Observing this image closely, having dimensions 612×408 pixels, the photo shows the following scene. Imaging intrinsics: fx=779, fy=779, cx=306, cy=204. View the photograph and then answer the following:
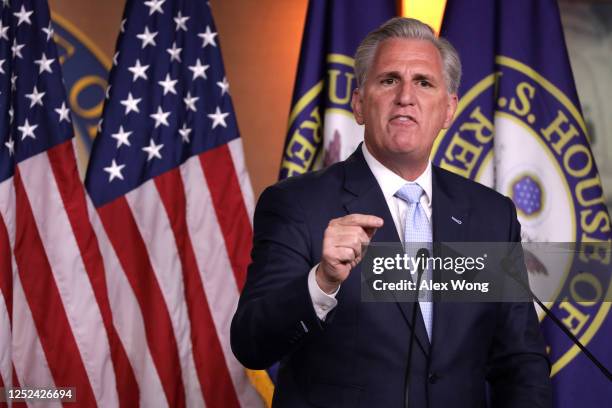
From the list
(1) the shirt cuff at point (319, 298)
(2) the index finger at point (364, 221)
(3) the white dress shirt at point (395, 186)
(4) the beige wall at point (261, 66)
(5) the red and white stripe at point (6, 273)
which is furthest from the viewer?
(4) the beige wall at point (261, 66)

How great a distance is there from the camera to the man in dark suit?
1555 millimetres

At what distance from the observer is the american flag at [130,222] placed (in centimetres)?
315

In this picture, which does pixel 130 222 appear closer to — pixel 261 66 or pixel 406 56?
pixel 261 66

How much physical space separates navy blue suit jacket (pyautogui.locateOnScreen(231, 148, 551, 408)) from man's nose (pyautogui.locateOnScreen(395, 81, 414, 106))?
175 millimetres

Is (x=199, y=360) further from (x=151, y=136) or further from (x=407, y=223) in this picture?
(x=407, y=223)

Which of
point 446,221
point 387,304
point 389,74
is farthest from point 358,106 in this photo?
point 387,304

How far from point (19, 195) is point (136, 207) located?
47 centimetres

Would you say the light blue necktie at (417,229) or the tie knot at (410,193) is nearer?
the light blue necktie at (417,229)

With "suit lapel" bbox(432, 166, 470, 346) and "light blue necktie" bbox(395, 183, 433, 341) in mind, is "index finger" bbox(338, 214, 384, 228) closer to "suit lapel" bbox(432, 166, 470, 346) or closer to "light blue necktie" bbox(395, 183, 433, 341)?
"light blue necktie" bbox(395, 183, 433, 341)

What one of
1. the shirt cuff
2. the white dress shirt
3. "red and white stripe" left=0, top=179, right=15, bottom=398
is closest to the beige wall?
"red and white stripe" left=0, top=179, right=15, bottom=398

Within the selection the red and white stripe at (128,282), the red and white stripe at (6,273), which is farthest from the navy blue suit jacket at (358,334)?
the red and white stripe at (6,273)

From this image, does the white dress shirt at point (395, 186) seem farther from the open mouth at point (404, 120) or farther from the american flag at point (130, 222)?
the american flag at point (130, 222)

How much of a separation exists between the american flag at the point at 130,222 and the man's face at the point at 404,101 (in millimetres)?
1566

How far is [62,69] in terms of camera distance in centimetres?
363
